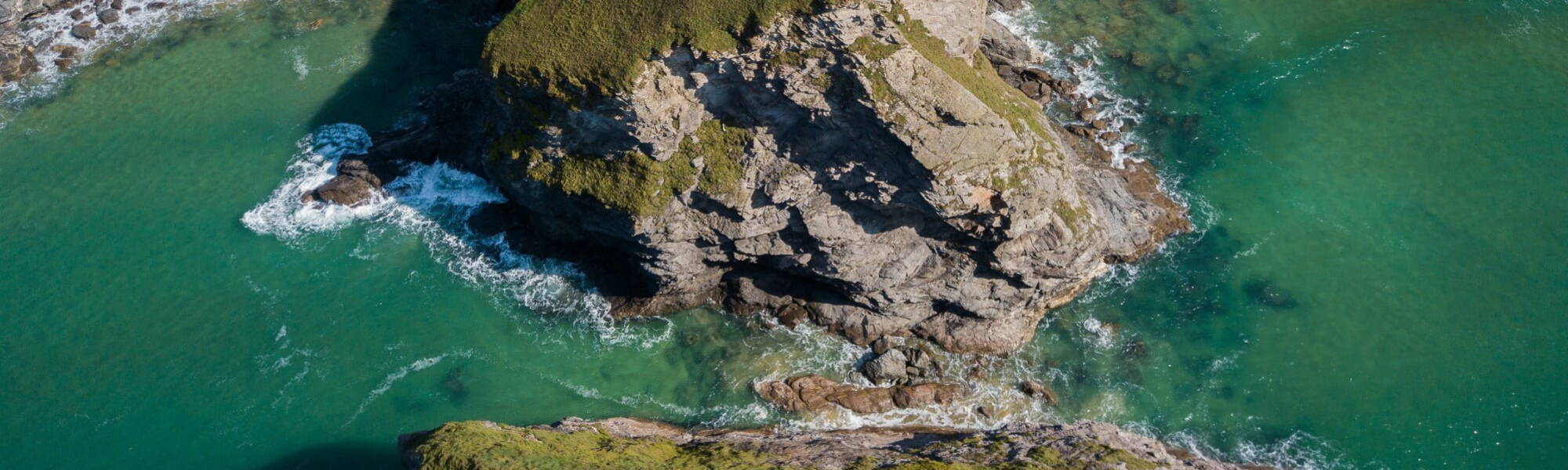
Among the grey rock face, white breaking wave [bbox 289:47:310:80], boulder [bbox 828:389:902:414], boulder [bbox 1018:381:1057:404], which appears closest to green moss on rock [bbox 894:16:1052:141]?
the grey rock face

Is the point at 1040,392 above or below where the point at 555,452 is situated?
below

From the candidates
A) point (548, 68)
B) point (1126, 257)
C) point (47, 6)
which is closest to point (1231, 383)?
point (1126, 257)

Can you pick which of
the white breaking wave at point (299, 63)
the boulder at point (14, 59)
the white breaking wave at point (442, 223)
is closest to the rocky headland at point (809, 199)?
the white breaking wave at point (442, 223)

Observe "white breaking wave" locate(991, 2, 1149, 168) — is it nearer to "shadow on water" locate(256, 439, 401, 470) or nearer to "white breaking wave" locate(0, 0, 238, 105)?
"shadow on water" locate(256, 439, 401, 470)

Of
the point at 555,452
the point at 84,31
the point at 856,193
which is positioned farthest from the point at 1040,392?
the point at 84,31

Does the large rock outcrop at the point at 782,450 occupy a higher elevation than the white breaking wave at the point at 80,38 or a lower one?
lower

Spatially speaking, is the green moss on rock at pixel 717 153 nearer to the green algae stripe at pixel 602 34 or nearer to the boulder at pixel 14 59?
the green algae stripe at pixel 602 34

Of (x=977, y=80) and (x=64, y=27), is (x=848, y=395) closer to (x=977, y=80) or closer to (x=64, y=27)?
(x=977, y=80)
